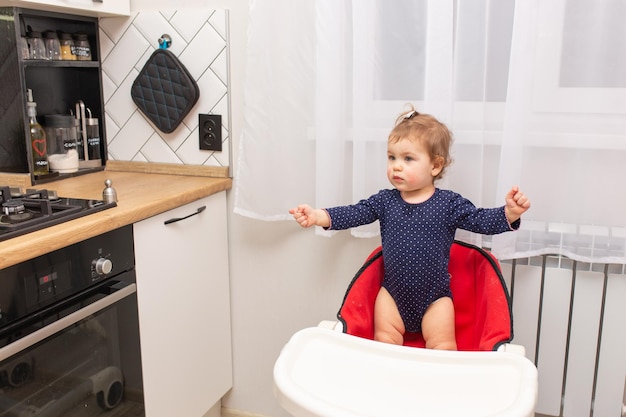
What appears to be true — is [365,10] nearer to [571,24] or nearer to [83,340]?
[571,24]

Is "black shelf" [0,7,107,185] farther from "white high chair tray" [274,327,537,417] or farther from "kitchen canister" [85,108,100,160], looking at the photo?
"white high chair tray" [274,327,537,417]

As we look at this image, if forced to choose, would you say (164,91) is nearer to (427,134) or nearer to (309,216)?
(309,216)

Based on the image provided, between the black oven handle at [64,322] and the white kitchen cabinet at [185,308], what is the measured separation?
0.24 ft

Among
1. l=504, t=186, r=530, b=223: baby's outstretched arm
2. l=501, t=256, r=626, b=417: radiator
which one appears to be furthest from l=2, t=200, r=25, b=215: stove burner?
l=501, t=256, r=626, b=417: radiator

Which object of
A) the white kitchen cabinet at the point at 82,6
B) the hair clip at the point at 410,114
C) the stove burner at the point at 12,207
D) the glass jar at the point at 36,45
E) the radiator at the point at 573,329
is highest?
the white kitchen cabinet at the point at 82,6

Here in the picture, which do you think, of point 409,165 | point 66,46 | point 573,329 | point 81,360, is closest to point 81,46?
point 66,46

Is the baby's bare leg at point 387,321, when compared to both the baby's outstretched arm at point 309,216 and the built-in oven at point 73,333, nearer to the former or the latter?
Answer: the baby's outstretched arm at point 309,216

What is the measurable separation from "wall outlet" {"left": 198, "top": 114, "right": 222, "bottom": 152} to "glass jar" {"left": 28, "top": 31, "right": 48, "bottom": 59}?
0.52 m

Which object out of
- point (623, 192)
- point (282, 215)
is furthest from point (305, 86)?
point (623, 192)

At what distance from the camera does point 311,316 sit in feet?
6.50

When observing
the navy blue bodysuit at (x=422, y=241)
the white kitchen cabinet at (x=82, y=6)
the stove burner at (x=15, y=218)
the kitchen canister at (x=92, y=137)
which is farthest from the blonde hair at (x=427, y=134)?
the kitchen canister at (x=92, y=137)

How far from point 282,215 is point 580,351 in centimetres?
92

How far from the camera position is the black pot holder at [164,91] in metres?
1.93

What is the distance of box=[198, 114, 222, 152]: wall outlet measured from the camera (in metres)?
1.95
